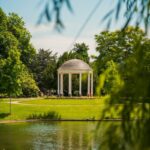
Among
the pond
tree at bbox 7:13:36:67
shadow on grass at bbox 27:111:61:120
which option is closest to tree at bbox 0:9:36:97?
tree at bbox 7:13:36:67

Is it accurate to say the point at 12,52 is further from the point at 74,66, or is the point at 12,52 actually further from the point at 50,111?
the point at 74,66

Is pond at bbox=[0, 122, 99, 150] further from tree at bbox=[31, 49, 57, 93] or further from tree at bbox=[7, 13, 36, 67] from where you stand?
tree at bbox=[31, 49, 57, 93]

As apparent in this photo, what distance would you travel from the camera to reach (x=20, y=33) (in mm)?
58594

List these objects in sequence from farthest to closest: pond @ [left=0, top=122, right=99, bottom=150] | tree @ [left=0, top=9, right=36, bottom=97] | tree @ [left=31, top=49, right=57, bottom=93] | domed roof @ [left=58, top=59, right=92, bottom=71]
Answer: tree @ [left=31, top=49, right=57, bottom=93] < domed roof @ [left=58, top=59, right=92, bottom=71] < tree @ [left=0, top=9, right=36, bottom=97] < pond @ [left=0, top=122, right=99, bottom=150]

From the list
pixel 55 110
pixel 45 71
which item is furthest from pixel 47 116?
pixel 45 71

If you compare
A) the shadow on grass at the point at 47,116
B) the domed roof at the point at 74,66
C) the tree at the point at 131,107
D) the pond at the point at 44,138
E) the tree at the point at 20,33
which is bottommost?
the pond at the point at 44,138

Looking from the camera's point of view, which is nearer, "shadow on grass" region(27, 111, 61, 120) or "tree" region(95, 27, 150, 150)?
"tree" region(95, 27, 150, 150)

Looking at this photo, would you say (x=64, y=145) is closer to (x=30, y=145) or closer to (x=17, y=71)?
(x=30, y=145)

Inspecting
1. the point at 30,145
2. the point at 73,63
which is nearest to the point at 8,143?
the point at 30,145

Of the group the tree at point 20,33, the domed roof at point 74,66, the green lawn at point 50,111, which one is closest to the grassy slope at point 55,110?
the green lawn at point 50,111

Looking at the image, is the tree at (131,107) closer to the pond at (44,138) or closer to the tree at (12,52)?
the pond at (44,138)

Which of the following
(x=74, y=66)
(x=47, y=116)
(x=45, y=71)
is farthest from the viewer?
(x=45, y=71)

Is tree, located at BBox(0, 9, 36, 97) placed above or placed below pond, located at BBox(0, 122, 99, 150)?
above

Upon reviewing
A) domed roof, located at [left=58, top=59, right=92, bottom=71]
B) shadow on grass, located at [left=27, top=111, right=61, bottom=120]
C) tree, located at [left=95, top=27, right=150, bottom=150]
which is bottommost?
shadow on grass, located at [left=27, top=111, right=61, bottom=120]
